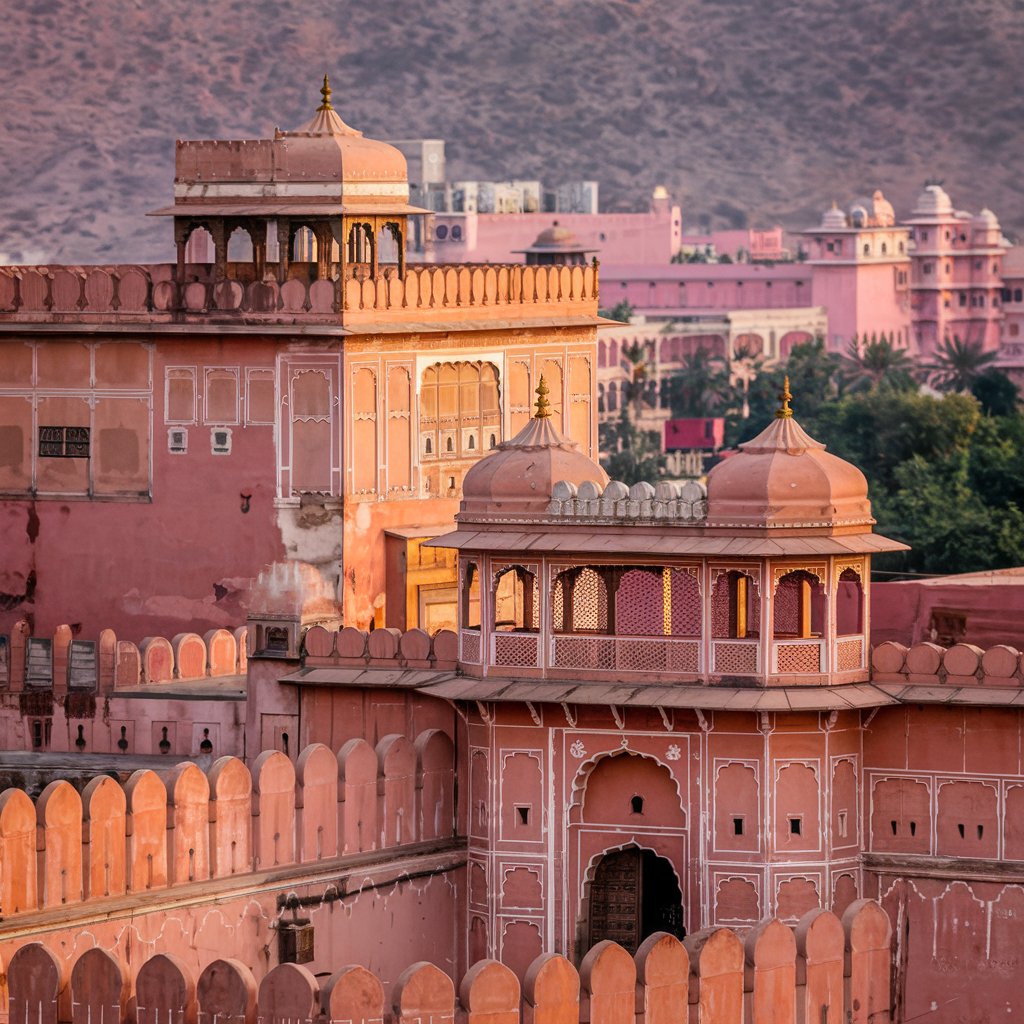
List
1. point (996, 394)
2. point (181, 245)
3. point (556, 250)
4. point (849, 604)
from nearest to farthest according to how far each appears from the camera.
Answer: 1. point (849, 604)
2. point (181, 245)
3. point (556, 250)
4. point (996, 394)

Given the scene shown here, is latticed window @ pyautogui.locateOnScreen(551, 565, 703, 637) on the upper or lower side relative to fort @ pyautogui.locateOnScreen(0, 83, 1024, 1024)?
upper

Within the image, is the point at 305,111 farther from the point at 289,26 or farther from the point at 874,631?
the point at 874,631

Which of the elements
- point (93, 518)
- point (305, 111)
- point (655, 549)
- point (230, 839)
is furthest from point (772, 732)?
point (305, 111)

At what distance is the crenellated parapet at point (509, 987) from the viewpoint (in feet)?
72.6

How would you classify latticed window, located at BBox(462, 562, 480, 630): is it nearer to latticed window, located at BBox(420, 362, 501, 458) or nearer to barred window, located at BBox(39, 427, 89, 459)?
latticed window, located at BBox(420, 362, 501, 458)

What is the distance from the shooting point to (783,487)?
26531mm

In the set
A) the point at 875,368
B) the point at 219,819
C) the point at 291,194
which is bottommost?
the point at 219,819

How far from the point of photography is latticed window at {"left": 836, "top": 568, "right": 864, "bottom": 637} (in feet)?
88.5

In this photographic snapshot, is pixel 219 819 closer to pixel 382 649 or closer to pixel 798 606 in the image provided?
pixel 382 649

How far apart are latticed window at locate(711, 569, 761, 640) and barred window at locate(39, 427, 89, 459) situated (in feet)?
31.5

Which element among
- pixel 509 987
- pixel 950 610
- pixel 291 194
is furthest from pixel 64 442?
pixel 509 987

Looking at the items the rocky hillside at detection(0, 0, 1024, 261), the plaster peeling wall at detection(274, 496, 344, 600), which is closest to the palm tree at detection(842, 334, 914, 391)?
the rocky hillside at detection(0, 0, 1024, 261)

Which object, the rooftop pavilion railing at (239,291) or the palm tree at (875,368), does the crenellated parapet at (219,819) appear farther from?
the palm tree at (875,368)

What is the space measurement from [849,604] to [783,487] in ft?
9.28
